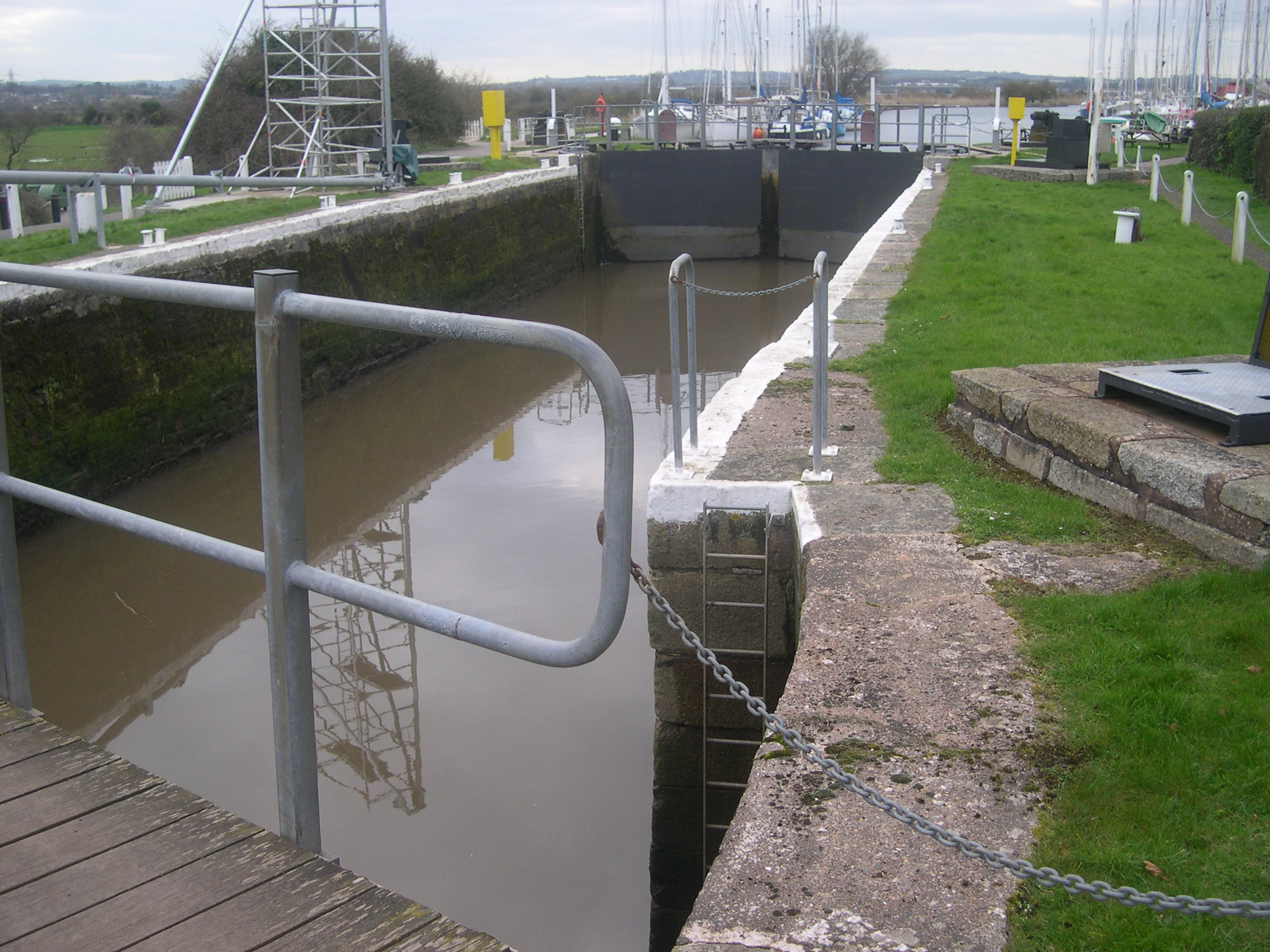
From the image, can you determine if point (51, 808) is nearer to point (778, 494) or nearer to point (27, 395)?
point (778, 494)

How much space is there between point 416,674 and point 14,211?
802cm

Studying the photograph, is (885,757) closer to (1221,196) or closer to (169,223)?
(169,223)

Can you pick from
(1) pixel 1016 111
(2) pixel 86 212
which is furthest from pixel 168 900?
(1) pixel 1016 111

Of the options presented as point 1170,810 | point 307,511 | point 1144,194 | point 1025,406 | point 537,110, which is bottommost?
point 307,511

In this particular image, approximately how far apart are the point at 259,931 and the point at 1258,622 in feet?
8.96

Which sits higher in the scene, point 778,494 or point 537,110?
point 537,110

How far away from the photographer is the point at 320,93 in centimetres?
1759

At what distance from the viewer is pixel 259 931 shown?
1.84 metres

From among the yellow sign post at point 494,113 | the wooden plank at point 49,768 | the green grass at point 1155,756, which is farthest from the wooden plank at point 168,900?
the yellow sign post at point 494,113

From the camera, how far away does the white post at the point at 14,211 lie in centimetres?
1086

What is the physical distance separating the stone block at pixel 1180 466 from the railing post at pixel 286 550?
2.99 meters

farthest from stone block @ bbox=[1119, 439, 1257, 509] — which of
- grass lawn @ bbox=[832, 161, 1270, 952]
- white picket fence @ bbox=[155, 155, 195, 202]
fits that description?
white picket fence @ bbox=[155, 155, 195, 202]

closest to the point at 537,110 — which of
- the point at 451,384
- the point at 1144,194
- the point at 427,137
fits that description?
the point at 427,137

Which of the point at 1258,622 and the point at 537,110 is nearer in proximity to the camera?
the point at 1258,622
